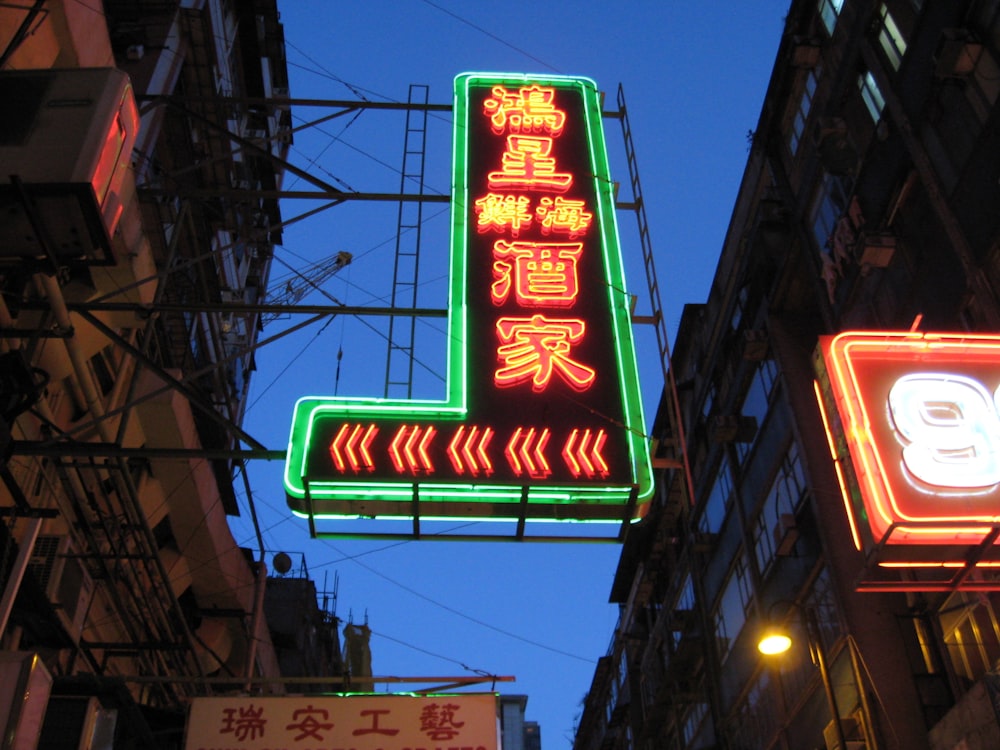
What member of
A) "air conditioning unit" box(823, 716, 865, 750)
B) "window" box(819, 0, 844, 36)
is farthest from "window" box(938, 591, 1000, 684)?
"window" box(819, 0, 844, 36)

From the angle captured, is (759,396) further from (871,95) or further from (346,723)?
(346,723)

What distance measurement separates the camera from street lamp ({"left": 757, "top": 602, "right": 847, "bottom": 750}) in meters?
12.9

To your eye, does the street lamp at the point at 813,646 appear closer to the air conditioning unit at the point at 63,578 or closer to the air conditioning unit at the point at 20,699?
the air conditioning unit at the point at 63,578

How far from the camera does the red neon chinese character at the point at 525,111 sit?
12.5 m

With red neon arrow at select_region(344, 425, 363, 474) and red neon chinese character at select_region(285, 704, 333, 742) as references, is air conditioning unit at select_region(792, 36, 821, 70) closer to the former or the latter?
red neon arrow at select_region(344, 425, 363, 474)

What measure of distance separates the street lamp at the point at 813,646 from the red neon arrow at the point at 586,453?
671cm

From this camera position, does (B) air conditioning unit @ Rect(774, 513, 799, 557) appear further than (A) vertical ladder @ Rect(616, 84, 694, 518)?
Yes

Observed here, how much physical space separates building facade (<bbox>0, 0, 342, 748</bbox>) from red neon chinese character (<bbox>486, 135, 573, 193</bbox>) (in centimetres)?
286

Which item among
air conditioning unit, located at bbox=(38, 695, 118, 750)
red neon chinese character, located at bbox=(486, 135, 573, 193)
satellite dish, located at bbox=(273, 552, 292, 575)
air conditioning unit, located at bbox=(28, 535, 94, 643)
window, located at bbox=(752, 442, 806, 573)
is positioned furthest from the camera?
satellite dish, located at bbox=(273, 552, 292, 575)

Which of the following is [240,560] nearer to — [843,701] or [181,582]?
[181,582]

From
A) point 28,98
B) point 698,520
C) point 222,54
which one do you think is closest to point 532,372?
point 28,98

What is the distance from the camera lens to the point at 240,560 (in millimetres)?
20484

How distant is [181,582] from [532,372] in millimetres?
12311

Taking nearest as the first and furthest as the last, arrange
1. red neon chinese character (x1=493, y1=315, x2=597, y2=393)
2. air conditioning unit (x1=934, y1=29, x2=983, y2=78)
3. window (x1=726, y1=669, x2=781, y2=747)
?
red neon chinese character (x1=493, y1=315, x2=597, y2=393) < air conditioning unit (x1=934, y1=29, x2=983, y2=78) < window (x1=726, y1=669, x2=781, y2=747)
